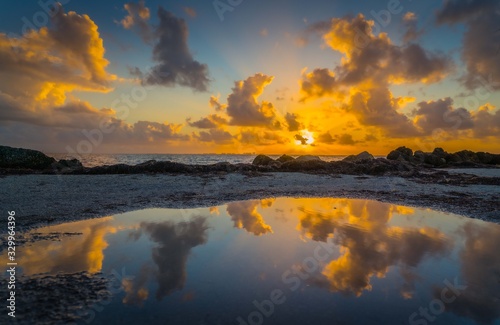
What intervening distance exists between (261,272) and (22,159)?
1276 inches

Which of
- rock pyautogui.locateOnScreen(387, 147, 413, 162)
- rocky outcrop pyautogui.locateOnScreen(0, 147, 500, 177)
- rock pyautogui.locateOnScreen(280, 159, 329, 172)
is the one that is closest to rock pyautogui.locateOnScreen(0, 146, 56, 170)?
rocky outcrop pyautogui.locateOnScreen(0, 147, 500, 177)

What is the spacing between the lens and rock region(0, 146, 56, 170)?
26.7m

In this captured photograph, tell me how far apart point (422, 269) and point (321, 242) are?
2340 millimetres

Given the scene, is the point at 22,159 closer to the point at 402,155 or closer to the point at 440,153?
the point at 402,155

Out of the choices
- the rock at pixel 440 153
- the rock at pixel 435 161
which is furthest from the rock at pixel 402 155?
the rock at pixel 440 153

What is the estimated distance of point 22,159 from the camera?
89.2ft

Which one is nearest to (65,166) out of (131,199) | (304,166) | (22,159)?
(22,159)

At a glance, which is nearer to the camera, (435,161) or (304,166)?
(304,166)

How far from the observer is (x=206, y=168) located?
96.0 feet

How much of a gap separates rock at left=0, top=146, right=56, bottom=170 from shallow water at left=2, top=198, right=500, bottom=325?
24.7 meters

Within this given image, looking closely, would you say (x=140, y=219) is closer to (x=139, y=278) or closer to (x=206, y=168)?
(x=139, y=278)

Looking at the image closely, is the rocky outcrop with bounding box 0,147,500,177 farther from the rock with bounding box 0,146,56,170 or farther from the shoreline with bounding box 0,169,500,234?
the shoreline with bounding box 0,169,500,234

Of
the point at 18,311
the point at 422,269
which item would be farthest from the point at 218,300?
the point at 422,269

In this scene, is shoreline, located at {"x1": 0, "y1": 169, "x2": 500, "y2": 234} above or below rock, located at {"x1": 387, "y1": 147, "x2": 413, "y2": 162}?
below
